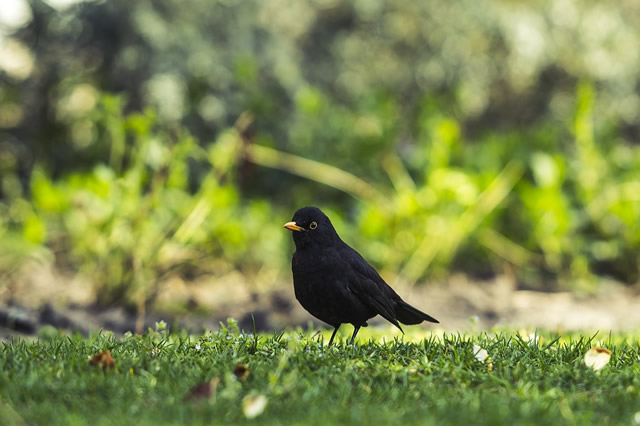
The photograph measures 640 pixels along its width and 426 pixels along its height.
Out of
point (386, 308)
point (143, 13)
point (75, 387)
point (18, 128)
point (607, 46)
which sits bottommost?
point (75, 387)

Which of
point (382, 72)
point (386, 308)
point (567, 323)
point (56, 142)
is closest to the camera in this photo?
point (386, 308)

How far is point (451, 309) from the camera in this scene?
632 centimetres

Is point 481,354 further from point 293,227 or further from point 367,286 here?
point 293,227

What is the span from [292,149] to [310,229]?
5.26 meters

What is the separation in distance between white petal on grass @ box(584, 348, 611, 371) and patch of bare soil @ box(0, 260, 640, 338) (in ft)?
7.64

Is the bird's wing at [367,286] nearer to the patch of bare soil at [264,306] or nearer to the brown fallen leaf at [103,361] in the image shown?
the brown fallen leaf at [103,361]

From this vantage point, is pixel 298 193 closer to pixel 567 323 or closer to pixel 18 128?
pixel 567 323

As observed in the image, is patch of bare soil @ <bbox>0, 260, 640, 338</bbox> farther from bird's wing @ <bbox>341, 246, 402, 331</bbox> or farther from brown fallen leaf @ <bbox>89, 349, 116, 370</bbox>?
brown fallen leaf @ <bbox>89, 349, 116, 370</bbox>

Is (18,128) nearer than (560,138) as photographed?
No

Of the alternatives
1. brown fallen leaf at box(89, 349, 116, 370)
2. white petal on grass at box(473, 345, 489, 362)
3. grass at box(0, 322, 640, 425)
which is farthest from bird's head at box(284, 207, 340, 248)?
brown fallen leaf at box(89, 349, 116, 370)

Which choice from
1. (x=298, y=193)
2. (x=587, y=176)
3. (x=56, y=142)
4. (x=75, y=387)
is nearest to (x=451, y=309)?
(x=587, y=176)

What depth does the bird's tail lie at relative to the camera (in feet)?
12.1

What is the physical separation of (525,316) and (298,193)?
11.0 feet

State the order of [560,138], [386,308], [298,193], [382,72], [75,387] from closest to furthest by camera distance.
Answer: [75,387] < [386,308] < [298,193] < [560,138] < [382,72]
